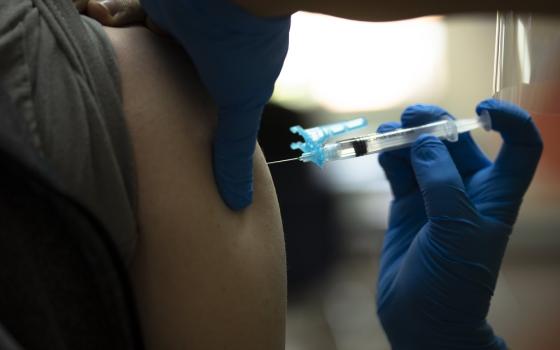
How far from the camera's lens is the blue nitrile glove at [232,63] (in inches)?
23.2

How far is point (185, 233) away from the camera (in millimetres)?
622

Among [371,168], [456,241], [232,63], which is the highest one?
[232,63]

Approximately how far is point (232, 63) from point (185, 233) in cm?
20

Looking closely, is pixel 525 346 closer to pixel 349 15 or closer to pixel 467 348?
pixel 467 348

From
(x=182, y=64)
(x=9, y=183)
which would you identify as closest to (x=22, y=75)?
(x=9, y=183)

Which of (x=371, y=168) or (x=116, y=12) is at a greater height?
(x=116, y=12)

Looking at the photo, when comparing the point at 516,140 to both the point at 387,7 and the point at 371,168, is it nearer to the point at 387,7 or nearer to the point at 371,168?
Answer: the point at 371,168

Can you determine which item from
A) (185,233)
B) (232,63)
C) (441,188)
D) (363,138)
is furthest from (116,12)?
(441,188)

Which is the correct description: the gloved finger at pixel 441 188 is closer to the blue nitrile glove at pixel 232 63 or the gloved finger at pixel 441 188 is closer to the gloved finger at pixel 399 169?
the gloved finger at pixel 399 169

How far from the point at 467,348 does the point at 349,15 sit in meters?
0.81

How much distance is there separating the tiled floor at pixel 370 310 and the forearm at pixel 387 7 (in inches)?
39.7

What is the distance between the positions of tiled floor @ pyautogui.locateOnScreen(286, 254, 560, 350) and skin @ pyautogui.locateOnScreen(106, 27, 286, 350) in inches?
29.6

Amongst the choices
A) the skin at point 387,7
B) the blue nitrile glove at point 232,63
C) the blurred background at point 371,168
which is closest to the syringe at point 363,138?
the blurred background at point 371,168

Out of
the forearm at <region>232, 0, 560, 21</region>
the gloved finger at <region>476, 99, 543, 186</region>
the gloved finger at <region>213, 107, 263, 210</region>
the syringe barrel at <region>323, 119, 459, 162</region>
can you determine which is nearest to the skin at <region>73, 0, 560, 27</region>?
the forearm at <region>232, 0, 560, 21</region>
